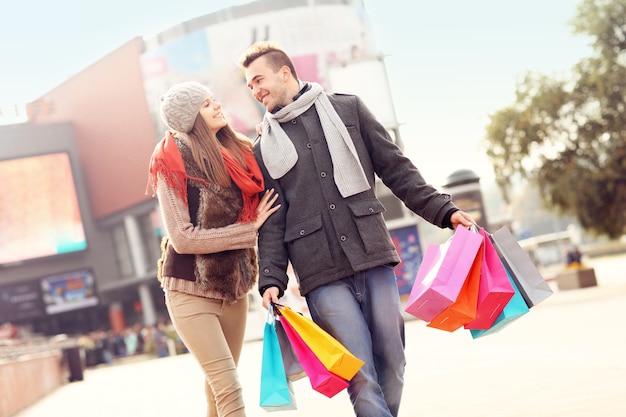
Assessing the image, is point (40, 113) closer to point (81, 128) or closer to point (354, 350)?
point (81, 128)

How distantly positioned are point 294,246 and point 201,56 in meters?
40.9

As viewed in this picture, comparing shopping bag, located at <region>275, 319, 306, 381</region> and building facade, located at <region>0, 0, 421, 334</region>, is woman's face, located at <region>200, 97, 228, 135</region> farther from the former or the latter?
building facade, located at <region>0, 0, 421, 334</region>

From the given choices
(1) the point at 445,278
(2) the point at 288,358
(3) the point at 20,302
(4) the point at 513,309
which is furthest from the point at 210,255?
(3) the point at 20,302

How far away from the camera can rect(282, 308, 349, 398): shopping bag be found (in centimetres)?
430

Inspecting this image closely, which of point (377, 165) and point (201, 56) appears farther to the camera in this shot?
point (201, 56)

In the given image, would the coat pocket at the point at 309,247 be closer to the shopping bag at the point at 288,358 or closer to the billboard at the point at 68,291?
the shopping bag at the point at 288,358

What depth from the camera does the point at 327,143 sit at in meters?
4.65

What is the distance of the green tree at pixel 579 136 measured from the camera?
93.0ft

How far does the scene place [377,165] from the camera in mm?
4820

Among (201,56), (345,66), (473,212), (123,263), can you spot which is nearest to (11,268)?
(123,263)

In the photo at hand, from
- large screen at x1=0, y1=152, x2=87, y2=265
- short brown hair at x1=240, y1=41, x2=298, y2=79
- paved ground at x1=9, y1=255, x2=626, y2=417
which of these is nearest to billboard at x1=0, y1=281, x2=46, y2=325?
large screen at x1=0, y1=152, x2=87, y2=265

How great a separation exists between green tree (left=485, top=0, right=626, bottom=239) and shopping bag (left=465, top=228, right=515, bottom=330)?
24866mm

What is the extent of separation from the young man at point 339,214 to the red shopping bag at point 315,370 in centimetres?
12

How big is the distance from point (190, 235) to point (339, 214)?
68 centimetres
